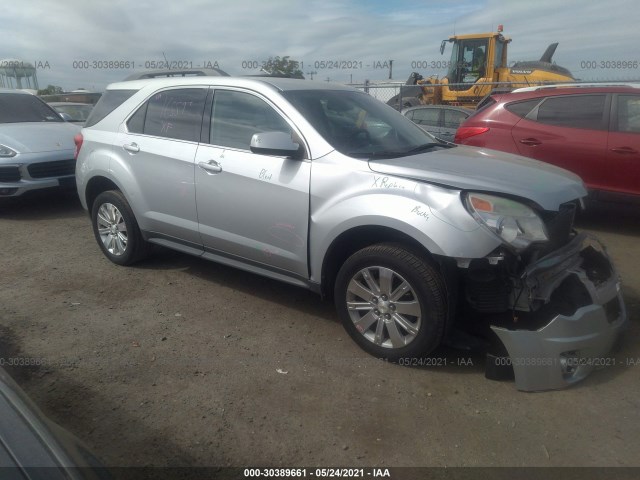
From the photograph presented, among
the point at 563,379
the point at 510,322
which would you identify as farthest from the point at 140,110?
the point at 563,379

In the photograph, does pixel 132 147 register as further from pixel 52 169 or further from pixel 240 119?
pixel 52 169

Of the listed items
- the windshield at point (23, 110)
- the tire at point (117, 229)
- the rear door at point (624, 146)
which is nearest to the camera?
the tire at point (117, 229)

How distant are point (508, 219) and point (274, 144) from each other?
1.60m

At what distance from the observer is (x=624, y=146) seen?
18.9ft

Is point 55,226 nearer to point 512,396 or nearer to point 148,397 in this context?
point 148,397

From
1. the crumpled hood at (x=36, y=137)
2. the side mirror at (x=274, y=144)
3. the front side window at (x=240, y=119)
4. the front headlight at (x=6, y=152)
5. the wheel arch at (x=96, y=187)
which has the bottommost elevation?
the wheel arch at (x=96, y=187)

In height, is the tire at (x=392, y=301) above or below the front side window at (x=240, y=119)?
below

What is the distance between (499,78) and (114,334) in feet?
45.3

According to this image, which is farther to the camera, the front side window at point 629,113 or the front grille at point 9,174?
the front grille at point 9,174

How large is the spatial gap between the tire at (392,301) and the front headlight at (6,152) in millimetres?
5782

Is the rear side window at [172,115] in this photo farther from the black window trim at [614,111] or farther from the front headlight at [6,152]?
the black window trim at [614,111]

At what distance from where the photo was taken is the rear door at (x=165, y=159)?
4.26 metres

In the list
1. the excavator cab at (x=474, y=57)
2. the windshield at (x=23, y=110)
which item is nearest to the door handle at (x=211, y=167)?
the windshield at (x=23, y=110)

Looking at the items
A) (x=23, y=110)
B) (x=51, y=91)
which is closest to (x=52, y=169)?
(x=23, y=110)
